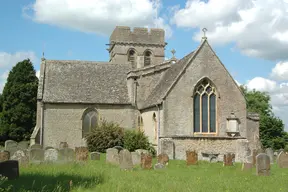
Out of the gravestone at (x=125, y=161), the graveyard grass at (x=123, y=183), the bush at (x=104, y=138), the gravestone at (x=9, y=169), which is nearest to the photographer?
the graveyard grass at (x=123, y=183)

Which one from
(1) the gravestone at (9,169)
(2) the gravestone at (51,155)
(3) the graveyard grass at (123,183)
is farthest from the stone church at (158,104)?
(1) the gravestone at (9,169)

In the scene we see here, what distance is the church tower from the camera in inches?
1789

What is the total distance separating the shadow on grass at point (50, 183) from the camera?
33.4ft

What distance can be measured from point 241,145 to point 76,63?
15984 millimetres

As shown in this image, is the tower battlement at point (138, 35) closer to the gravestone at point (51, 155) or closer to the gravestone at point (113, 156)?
the gravestone at point (113, 156)

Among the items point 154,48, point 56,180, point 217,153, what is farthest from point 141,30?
point 56,180

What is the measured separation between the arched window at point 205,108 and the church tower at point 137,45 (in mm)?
19212

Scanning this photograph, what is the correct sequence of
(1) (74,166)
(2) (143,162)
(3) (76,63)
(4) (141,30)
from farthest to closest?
(4) (141,30), (3) (76,63), (2) (143,162), (1) (74,166)

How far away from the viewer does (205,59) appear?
26.3 metres

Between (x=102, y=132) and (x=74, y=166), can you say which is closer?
(x=74, y=166)

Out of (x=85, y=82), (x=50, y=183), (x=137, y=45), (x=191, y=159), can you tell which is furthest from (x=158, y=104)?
(x=137, y=45)

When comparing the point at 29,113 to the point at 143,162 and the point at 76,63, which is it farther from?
the point at 143,162

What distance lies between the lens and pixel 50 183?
1115cm

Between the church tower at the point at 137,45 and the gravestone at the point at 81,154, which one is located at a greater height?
the church tower at the point at 137,45
